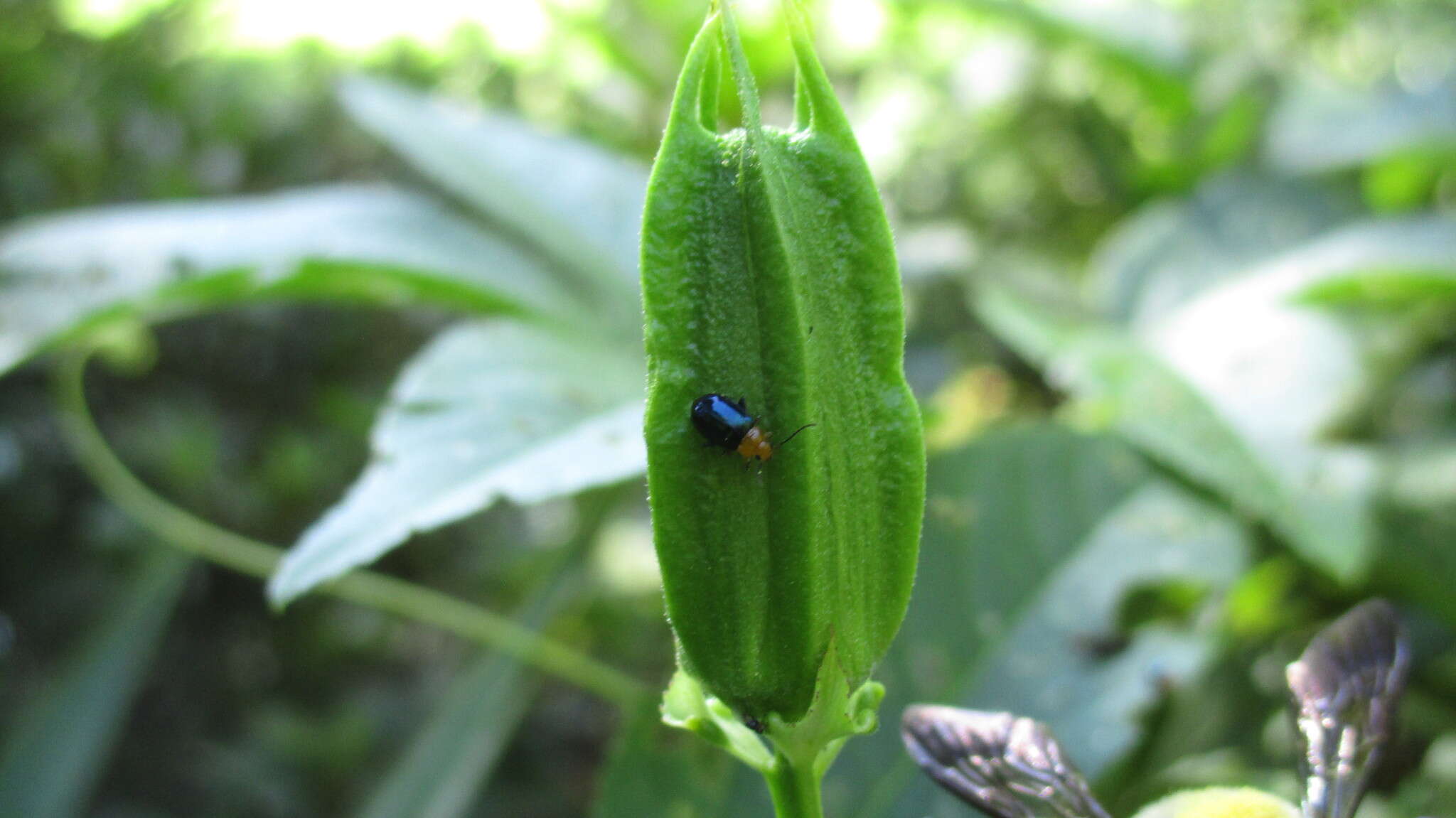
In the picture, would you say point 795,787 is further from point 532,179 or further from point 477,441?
point 532,179

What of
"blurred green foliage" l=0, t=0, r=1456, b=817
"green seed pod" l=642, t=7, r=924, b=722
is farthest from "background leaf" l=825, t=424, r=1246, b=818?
"green seed pod" l=642, t=7, r=924, b=722

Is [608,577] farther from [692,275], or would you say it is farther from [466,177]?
[692,275]

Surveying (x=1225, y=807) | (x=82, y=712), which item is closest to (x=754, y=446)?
(x=1225, y=807)

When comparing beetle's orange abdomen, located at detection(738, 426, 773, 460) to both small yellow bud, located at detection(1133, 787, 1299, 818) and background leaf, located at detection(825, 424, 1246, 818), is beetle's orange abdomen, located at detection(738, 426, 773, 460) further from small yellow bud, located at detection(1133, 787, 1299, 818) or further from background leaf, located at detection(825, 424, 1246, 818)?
background leaf, located at detection(825, 424, 1246, 818)

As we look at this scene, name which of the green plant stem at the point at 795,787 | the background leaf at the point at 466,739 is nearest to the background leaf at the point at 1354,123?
the background leaf at the point at 466,739

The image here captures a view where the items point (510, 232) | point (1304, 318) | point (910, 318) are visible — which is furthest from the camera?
point (510, 232)

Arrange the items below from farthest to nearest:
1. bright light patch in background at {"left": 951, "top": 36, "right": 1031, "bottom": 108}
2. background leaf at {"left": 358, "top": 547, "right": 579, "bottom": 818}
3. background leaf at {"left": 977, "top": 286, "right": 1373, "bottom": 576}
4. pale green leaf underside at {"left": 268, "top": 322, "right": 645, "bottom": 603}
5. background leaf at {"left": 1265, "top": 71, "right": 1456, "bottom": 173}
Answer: bright light patch in background at {"left": 951, "top": 36, "right": 1031, "bottom": 108} → background leaf at {"left": 1265, "top": 71, "right": 1456, "bottom": 173} → background leaf at {"left": 358, "top": 547, "right": 579, "bottom": 818} → background leaf at {"left": 977, "top": 286, "right": 1373, "bottom": 576} → pale green leaf underside at {"left": 268, "top": 322, "right": 645, "bottom": 603}

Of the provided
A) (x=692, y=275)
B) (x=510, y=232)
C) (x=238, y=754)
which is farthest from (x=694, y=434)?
(x=510, y=232)
